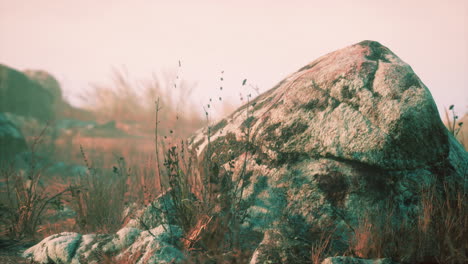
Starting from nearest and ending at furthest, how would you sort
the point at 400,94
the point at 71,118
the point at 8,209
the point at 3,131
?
the point at 400,94
the point at 8,209
the point at 3,131
the point at 71,118

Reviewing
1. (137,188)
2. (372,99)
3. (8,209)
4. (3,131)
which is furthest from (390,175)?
(3,131)

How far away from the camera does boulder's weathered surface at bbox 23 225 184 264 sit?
2705 mm

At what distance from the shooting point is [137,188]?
5270 mm

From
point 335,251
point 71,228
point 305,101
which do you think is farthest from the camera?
point 71,228

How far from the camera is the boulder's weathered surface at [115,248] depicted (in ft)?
8.87

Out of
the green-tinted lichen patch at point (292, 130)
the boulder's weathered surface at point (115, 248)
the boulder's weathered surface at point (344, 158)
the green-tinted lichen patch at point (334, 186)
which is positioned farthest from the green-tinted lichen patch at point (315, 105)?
the boulder's weathered surface at point (115, 248)

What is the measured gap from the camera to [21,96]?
472 inches

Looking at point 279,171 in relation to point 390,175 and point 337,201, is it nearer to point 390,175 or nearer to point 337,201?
point 337,201

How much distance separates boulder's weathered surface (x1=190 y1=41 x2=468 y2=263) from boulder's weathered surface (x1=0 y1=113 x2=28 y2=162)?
6984 mm

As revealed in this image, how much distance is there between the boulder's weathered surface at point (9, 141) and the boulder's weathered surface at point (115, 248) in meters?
5.83

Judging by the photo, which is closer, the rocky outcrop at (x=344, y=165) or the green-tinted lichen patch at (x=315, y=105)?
the rocky outcrop at (x=344, y=165)

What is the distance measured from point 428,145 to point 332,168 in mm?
787

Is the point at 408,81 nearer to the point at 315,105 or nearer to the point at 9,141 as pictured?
the point at 315,105

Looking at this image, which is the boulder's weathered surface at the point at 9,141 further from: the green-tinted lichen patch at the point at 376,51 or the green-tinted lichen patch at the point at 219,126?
the green-tinted lichen patch at the point at 376,51
